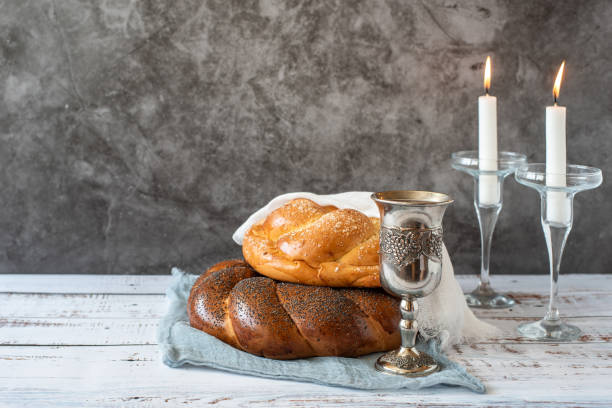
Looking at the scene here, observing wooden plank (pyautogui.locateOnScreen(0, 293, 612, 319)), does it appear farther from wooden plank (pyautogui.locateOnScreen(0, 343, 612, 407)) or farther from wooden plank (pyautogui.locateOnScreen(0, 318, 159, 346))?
wooden plank (pyautogui.locateOnScreen(0, 343, 612, 407))

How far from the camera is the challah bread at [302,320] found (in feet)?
3.75

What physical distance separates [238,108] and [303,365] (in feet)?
2.64

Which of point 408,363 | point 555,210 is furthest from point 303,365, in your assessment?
point 555,210

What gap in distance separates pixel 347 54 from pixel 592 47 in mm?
629

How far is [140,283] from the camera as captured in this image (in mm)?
1678

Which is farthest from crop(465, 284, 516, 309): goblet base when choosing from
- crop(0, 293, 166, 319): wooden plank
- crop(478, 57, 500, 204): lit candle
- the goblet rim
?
crop(0, 293, 166, 319): wooden plank

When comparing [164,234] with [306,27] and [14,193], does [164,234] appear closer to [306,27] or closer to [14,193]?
[14,193]

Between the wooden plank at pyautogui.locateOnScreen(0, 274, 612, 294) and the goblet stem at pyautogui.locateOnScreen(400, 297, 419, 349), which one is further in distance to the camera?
the wooden plank at pyautogui.locateOnScreen(0, 274, 612, 294)

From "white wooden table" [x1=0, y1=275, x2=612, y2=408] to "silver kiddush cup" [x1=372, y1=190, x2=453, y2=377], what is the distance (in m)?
0.11

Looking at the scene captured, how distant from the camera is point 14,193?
1.75 m

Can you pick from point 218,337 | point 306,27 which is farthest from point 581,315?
point 306,27

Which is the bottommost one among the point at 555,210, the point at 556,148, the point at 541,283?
the point at 541,283

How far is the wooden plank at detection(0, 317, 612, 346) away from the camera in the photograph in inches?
49.9

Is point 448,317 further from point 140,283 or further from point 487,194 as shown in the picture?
point 140,283
